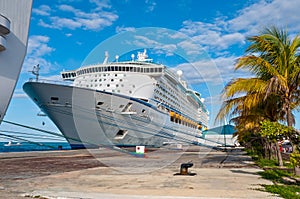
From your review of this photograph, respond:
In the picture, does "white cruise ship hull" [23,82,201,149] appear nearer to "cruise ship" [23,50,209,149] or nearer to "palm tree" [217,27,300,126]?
"cruise ship" [23,50,209,149]

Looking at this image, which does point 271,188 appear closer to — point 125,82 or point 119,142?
point 119,142

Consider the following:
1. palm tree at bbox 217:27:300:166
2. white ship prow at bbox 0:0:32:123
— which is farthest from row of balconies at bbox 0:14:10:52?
palm tree at bbox 217:27:300:166

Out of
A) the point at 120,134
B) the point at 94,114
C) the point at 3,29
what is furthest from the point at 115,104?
the point at 3,29

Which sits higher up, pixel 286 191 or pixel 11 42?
pixel 11 42

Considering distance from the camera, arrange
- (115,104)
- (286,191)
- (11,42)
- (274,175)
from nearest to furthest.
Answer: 1. (286,191)
2. (274,175)
3. (11,42)
4. (115,104)

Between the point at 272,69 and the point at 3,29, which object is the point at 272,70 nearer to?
the point at 272,69

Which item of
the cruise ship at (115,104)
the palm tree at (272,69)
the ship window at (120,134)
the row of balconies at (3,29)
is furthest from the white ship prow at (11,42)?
the ship window at (120,134)

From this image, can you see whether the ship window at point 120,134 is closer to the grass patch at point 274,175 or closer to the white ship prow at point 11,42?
the white ship prow at point 11,42
